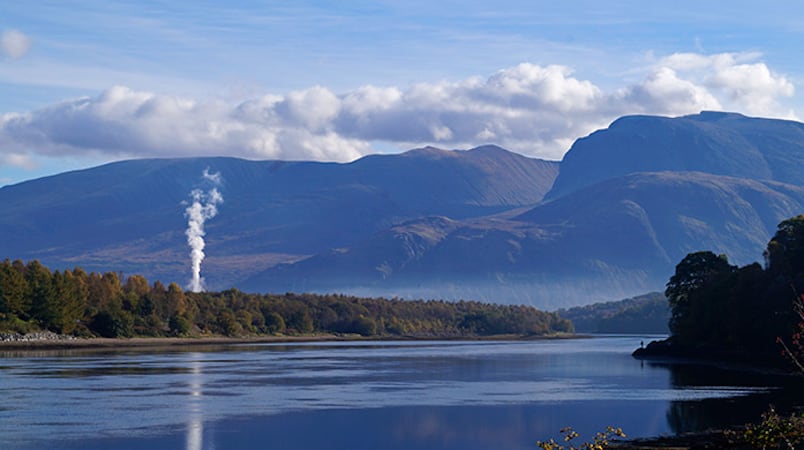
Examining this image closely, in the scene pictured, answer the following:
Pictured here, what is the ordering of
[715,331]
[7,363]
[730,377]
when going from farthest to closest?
1. [715,331]
2. [7,363]
3. [730,377]

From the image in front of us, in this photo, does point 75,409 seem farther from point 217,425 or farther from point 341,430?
point 341,430

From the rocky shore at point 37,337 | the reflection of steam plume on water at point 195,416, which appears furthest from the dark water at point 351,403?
the rocky shore at point 37,337

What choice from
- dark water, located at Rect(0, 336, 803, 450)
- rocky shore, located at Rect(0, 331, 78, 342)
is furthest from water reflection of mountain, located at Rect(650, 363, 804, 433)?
rocky shore, located at Rect(0, 331, 78, 342)

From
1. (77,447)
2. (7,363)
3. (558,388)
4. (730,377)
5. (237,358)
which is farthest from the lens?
(237,358)

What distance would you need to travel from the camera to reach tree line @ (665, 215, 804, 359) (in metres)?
116

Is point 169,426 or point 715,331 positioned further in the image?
point 715,331

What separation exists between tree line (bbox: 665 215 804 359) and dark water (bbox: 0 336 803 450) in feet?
25.4

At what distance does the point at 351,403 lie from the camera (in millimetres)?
76812

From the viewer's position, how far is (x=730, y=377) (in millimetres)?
98562

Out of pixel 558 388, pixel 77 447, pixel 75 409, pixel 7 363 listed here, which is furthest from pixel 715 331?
pixel 77 447

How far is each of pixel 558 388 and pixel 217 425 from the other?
35403 millimetres

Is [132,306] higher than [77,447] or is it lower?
higher

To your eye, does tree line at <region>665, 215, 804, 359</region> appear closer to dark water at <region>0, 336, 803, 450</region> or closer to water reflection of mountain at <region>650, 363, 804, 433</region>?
dark water at <region>0, 336, 803, 450</region>

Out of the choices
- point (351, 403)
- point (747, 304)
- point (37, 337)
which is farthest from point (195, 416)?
point (37, 337)
